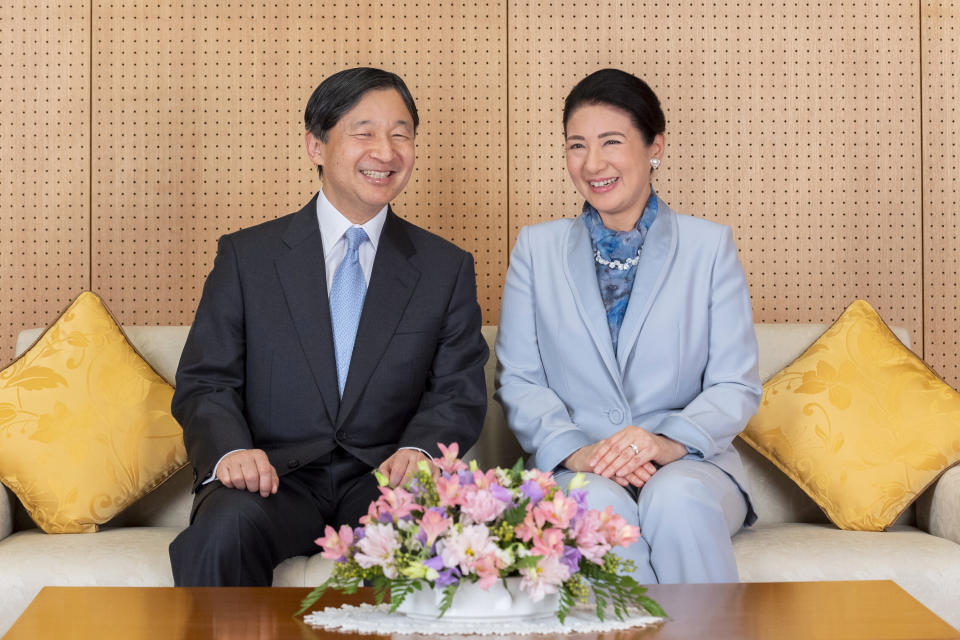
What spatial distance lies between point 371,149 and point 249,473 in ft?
3.22

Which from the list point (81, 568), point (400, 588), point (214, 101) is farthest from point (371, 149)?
point (400, 588)

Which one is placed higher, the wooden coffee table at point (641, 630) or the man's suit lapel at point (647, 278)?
the man's suit lapel at point (647, 278)

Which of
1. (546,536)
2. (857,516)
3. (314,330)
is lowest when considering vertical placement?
(857,516)

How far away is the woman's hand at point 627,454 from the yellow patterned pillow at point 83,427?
1.26 m

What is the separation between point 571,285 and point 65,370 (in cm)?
152

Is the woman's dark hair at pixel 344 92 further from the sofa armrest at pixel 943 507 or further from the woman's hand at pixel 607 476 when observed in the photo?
the sofa armrest at pixel 943 507

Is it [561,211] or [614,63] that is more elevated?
[614,63]

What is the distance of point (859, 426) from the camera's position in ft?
10.1

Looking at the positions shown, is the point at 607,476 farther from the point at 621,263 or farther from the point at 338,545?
the point at 338,545

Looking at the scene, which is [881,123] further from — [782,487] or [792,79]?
[782,487]

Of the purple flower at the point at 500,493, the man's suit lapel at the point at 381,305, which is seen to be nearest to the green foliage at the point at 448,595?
the purple flower at the point at 500,493

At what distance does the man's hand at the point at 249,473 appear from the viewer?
2561 mm

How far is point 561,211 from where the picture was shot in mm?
4262

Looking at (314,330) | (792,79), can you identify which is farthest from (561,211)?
(314,330)
